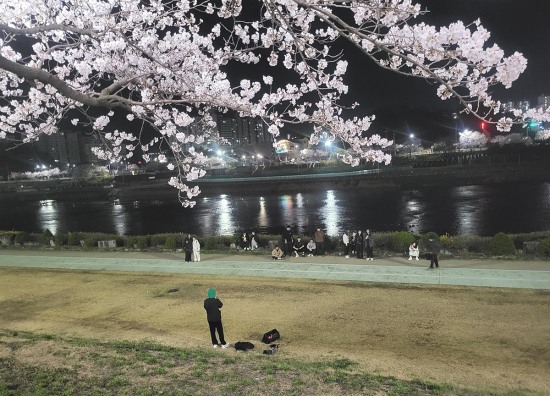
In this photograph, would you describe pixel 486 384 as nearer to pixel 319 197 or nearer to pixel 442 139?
pixel 319 197

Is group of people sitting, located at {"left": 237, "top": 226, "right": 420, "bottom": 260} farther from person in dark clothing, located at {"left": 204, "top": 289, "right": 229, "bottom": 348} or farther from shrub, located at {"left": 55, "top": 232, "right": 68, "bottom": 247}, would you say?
shrub, located at {"left": 55, "top": 232, "right": 68, "bottom": 247}

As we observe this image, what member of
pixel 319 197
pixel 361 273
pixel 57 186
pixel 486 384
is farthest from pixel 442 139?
pixel 486 384

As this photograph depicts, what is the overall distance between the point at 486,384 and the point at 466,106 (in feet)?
14.3

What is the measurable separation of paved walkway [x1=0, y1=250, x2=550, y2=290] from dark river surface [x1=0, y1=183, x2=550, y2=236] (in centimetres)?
1297

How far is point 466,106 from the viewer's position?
16.3 feet

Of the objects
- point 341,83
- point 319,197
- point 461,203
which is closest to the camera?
point 341,83

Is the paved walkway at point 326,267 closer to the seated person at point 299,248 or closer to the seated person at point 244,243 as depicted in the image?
the seated person at point 299,248

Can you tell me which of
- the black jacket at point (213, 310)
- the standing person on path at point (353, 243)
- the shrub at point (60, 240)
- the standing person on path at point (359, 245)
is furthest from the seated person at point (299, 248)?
the shrub at point (60, 240)

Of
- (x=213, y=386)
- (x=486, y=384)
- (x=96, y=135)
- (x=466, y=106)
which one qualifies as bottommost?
(x=486, y=384)

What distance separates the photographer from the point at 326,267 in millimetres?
14328

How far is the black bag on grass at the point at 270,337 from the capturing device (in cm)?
839

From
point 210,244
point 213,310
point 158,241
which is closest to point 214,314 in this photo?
point 213,310

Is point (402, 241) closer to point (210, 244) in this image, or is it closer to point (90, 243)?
point (210, 244)

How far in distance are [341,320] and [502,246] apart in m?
8.48
